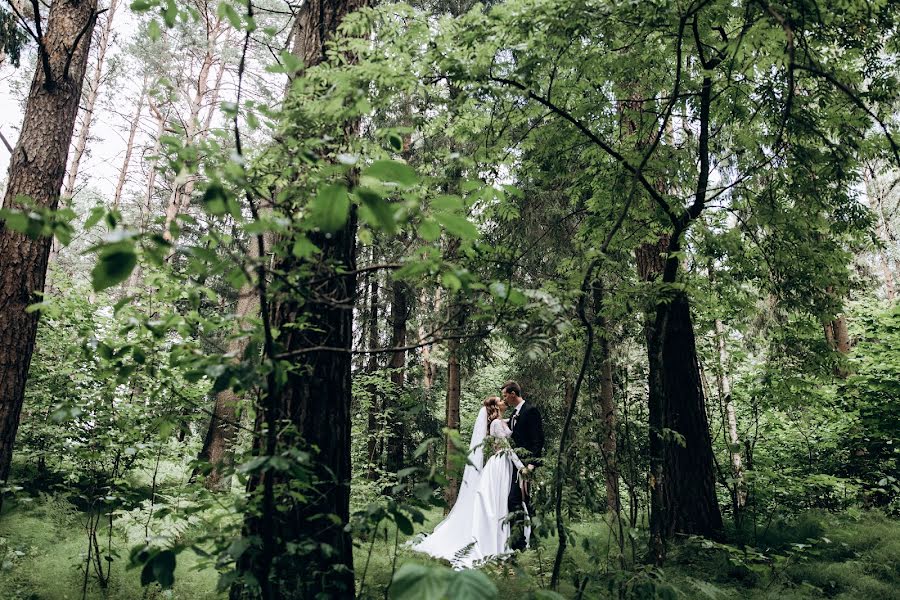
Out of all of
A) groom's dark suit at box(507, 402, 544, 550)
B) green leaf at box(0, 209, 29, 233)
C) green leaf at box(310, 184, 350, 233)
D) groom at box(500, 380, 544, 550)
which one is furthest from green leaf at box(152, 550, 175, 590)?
groom's dark suit at box(507, 402, 544, 550)

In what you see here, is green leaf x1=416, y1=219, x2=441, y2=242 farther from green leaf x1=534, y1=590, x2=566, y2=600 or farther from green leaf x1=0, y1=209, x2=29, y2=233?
green leaf x1=534, y1=590, x2=566, y2=600

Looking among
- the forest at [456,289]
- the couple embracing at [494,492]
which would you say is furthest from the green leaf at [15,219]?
the couple embracing at [494,492]

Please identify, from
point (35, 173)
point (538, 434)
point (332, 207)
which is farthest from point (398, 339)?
point (332, 207)

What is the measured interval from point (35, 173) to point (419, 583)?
5.78 meters

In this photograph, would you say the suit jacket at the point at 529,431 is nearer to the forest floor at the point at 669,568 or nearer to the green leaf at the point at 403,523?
the forest floor at the point at 669,568

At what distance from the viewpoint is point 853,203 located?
15.3 ft

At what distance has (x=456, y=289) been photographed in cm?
175

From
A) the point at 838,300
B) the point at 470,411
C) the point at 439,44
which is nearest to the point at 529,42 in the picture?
the point at 439,44

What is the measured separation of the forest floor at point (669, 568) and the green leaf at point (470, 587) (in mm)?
→ 1899

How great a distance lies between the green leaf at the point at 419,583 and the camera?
3.51ft

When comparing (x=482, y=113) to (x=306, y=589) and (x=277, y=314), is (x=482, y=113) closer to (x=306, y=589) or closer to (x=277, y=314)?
(x=277, y=314)

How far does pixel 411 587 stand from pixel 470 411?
17.9 meters

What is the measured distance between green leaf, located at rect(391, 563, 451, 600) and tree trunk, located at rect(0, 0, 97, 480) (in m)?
5.11

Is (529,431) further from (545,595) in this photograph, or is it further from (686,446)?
(545,595)
